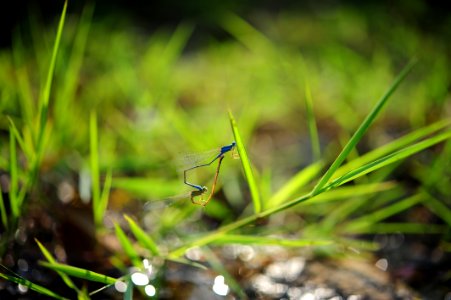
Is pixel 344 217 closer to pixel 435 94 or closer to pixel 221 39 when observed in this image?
pixel 435 94

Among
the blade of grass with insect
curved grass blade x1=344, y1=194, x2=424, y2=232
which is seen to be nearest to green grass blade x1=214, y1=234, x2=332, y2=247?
the blade of grass with insect

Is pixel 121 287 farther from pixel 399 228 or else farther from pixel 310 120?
pixel 399 228

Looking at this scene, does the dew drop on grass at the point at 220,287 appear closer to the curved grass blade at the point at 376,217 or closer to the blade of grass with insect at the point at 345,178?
the blade of grass with insect at the point at 345,178

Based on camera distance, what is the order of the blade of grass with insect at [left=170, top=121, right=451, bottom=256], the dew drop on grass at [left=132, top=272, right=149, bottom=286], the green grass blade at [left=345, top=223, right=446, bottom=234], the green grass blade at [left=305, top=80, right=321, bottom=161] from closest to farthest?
1. the blade of grass with insect at [left=170, top=121, right=451, bottom=256]
2. the dew drop on grass at [left=132, top=272, right=149, bottom=286]
3. the green grass blade at [left=305, top=80, right=321, bottom=161]
4. the green grass blade at [left=345, top=223, right=446, bottom=234]

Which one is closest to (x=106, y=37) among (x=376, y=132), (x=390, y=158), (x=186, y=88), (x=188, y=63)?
(x=186, y=88)

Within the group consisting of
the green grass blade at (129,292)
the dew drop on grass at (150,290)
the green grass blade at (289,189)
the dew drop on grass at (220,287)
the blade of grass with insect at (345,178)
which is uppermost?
the green grass blade at (289,189)

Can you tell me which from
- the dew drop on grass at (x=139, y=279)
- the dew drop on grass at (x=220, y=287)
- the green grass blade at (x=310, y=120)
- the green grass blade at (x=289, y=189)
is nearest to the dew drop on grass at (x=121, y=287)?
the dew drop on grass at (x=139, y=279)

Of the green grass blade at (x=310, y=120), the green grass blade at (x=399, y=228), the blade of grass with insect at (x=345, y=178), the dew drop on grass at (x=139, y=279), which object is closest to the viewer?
the blade of grass with insect at (x=345, y=178)

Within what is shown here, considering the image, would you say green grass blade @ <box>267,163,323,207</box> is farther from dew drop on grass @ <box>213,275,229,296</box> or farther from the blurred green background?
dew drop on grass @ <box>213,275,229,296</box>

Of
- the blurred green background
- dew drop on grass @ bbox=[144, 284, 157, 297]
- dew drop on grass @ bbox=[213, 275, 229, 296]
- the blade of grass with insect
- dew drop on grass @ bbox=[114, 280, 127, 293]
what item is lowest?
dew drop on grass @ bbox=[144, 284, 157, 297]

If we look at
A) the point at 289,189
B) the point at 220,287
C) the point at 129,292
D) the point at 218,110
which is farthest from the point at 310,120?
the point at 218,110

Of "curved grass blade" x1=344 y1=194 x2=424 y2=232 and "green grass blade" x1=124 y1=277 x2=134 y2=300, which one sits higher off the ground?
"curved grass blade" x1=344 y1=194 x2=424 y2=232
